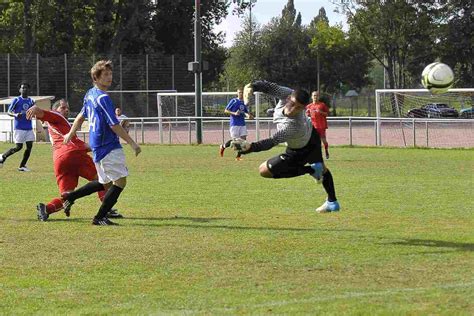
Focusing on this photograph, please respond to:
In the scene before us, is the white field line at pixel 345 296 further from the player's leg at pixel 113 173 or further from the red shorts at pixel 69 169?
the red shorts at pixel 69 169

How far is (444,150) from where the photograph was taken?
28812mm

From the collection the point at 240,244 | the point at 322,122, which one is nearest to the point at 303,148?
the point at 240,244

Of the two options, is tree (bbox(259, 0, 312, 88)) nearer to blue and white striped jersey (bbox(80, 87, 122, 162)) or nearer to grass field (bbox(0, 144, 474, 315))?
grass field (bbox(0, 144, 474, 315))

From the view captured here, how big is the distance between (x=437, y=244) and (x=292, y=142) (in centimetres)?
225

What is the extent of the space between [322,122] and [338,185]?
6.86 meters

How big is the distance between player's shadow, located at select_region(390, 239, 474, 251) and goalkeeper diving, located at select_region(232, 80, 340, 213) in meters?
1.79

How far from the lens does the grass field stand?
23.8ft

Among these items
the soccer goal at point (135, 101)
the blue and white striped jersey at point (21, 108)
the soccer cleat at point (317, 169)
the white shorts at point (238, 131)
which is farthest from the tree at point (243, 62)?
the soccer cleat at point (317, 169)

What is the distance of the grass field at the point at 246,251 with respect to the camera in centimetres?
727

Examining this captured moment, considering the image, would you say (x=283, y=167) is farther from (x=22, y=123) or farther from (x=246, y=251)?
(x=22, y=123)

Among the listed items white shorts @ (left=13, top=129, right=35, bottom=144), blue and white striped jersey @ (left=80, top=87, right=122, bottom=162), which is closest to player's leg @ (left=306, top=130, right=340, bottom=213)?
blue and white striped jersey @ (left=80, top=87, right=122, bottom=162)

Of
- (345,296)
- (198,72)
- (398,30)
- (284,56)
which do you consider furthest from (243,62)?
(345,296)

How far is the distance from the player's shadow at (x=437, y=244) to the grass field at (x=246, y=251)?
0.02m

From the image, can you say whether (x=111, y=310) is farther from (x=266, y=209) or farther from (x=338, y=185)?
(x=338, y=185)
